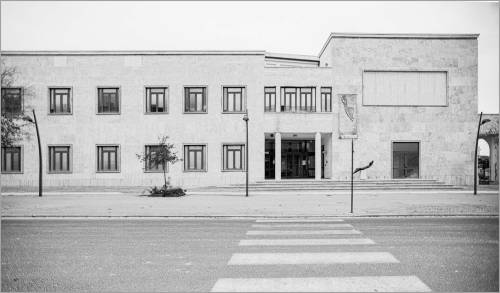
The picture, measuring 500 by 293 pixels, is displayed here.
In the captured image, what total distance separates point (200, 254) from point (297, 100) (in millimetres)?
24616

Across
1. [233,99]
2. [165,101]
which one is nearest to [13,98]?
[165,101]

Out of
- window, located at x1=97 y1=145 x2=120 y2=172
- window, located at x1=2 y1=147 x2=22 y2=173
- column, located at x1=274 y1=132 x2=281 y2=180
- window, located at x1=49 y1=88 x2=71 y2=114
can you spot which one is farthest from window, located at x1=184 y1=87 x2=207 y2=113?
window, located at x1=2 y1=147 x2=22 y2=173

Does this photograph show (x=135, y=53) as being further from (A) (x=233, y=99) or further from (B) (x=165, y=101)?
(A) (x=233, y=99)

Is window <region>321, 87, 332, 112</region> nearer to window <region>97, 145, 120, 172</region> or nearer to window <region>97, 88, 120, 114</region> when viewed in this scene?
window <region>97, 88, 120, 114</region>

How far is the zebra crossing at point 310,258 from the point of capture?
5.84m

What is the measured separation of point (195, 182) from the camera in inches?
1212

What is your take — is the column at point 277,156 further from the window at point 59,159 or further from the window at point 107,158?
the window at point 59,159

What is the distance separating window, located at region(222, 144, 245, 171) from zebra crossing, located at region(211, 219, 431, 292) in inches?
738

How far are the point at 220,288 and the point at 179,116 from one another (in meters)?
26.0

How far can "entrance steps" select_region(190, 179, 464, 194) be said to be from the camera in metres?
27.2

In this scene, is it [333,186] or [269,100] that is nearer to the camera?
[333,186]

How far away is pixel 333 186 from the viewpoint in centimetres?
2775

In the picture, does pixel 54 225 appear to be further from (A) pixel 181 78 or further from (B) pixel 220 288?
(A) pixel 181 78

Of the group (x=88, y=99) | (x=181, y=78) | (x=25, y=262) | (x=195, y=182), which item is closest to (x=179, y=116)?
(x=181, y=78)
